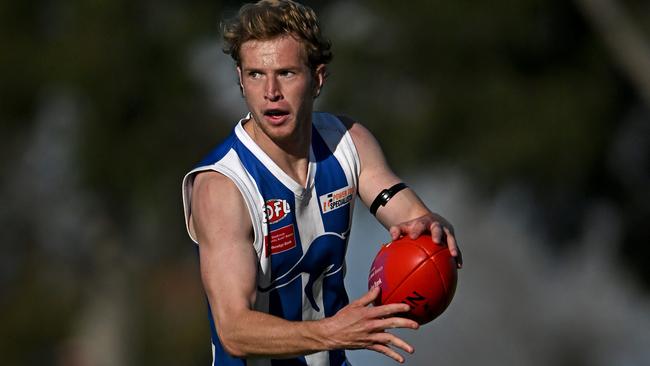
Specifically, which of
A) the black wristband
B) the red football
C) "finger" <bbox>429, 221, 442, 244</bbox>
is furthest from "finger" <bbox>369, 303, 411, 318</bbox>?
the black wristband

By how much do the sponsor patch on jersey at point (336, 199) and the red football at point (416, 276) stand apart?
540mm

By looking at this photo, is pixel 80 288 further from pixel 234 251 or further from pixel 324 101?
pixel 234 251

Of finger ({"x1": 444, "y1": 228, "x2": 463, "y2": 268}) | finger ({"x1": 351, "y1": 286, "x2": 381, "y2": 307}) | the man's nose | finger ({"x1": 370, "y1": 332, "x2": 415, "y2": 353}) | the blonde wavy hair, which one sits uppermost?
the blonde wavy hair

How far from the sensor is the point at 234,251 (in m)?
6.83

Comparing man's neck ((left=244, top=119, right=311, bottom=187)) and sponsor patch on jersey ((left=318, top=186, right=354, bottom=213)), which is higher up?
man's neck ((left=244, top=119, right=311, bottom=187))

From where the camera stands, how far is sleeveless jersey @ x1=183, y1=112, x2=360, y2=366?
7.15m

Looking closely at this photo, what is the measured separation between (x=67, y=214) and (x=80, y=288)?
1362mm

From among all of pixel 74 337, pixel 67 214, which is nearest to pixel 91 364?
pixel 74 337

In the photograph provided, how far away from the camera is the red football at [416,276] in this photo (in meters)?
6.84

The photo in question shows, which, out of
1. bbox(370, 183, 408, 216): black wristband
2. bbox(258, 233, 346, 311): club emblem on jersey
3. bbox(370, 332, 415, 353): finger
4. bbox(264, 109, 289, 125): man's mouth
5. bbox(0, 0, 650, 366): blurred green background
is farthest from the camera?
bbox(0, 0, 650, 366): blurred green background

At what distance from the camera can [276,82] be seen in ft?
23.1

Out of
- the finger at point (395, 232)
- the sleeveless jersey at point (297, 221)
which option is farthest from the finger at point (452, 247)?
the sleeveless jersey at point (297, 221)

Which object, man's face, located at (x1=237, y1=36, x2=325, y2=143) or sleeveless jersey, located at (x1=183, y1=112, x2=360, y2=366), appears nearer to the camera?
man's face, located at (x1=237, y1=36, x2=325, y2=143)

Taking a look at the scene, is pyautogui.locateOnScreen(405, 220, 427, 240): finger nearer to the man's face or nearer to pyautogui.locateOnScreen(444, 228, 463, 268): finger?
pyautogui.locateOnScreen(444, 228, 463, 268): finger
